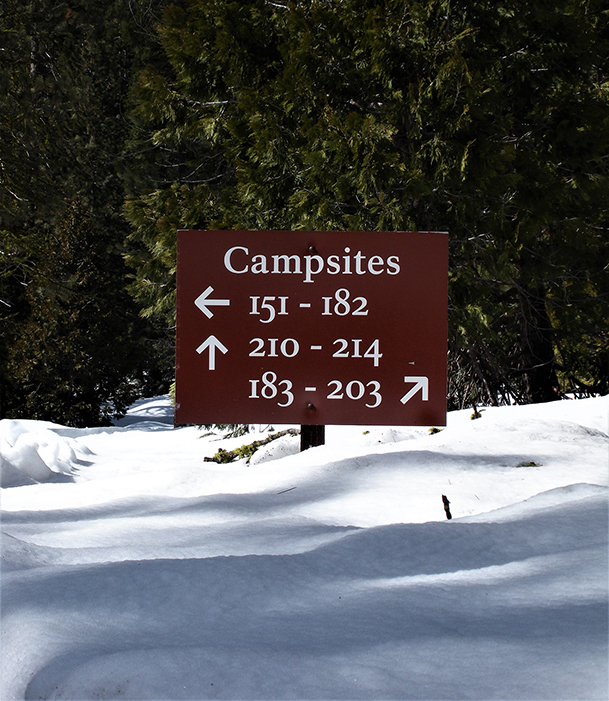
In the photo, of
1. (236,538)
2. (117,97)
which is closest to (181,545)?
(236,538)

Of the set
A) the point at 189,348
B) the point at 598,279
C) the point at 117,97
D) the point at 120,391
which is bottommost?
the point at 120,391

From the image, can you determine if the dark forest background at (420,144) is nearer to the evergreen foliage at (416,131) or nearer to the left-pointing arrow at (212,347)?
the evergreen foliage at (416,131)

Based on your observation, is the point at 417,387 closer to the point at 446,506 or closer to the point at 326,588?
the point at 446,506

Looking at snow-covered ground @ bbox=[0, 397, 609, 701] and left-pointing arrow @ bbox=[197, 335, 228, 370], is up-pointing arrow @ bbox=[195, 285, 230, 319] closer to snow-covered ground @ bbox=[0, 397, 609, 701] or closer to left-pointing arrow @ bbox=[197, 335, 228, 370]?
left-pointing arrow @ bbox=[197, 335, 228, 370]

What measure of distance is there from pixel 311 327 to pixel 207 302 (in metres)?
0.55

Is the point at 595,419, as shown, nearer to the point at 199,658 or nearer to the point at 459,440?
the point at 459,440

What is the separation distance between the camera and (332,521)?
4.04m

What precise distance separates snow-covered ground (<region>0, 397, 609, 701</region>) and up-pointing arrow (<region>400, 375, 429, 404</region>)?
64 cm

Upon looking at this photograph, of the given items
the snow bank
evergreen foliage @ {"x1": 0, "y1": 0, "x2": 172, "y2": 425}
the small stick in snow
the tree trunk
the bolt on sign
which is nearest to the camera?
the bolt on sign

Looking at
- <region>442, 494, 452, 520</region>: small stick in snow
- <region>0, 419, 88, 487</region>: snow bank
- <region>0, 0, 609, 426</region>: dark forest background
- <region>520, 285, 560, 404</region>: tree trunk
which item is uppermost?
<region>0, 0, 609, 426</region>: dark forest background

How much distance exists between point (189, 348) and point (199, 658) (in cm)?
201

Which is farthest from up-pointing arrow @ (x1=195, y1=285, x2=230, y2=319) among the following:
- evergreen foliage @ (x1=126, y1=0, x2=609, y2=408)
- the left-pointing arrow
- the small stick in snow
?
evergreen foliage @ (x1=126, y1=0, x2=609, y2=408)

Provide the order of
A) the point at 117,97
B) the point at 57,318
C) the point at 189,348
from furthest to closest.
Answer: the point at 117,97
the point at 57,318
the point at 189,348

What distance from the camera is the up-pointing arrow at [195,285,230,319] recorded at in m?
3.60
